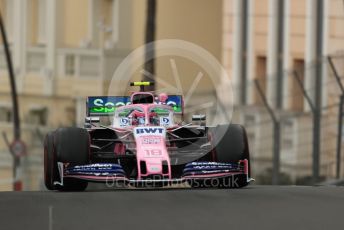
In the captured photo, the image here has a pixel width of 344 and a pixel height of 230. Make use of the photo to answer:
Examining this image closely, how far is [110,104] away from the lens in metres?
20.0

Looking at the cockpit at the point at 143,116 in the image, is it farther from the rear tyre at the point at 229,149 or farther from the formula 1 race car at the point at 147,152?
the rear tyre at the point at 229,149

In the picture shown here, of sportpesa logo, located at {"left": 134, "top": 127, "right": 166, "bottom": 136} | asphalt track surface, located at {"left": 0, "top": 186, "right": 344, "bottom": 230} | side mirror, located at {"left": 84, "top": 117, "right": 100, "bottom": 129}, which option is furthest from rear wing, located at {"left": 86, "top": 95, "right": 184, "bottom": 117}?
asphalt track surface, located at {"left": 0, "top": 186, "right": 344, "bottom": 230}

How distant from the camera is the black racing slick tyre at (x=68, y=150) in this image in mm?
18594

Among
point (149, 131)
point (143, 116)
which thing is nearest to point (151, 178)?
point (149, 131)

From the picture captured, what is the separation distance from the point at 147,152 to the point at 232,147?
3.41ft

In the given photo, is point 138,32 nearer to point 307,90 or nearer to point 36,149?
point 36,149

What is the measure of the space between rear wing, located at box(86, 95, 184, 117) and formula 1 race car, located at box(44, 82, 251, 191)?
0.82 ft

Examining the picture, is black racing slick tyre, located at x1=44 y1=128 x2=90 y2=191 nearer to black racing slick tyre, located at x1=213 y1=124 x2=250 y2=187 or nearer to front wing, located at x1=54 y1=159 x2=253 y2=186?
front wing, located at x1=54 y1=159 x2=253 y2=186

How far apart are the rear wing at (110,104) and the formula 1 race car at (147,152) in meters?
0.25

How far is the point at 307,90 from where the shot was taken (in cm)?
2831

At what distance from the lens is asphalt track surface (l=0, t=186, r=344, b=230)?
14.0 m

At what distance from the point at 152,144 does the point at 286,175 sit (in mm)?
13092

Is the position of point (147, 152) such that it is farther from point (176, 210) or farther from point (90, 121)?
point (176, 210)

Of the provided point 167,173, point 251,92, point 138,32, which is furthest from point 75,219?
point 138,32
